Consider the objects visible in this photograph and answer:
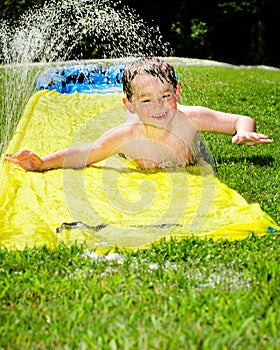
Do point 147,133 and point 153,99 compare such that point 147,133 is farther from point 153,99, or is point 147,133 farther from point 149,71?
point 149,71

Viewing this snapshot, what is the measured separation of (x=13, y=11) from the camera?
44.3ft

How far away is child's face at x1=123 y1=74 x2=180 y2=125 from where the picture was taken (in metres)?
3.66

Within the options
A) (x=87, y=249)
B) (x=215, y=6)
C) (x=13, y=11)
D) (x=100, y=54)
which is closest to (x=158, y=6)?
(x=215, y=6)

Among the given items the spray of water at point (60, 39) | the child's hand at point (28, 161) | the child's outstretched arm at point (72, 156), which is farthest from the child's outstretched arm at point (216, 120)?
the spray of water at point (60, 39)

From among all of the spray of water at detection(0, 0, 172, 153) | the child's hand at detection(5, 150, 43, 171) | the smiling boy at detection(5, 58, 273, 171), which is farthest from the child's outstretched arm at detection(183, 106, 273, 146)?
the spray of water at detection(0, 0, 172, 153)

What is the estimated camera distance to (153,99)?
145 inches

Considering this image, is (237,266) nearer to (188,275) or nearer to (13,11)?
(188,275)

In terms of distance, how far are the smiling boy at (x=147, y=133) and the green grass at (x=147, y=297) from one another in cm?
126

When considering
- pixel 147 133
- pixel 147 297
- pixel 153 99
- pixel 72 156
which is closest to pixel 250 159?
pixel 147 133

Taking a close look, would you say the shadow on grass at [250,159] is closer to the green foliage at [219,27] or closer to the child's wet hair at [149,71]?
the child's wet hair at [149,71]

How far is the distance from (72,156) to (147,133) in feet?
1.72

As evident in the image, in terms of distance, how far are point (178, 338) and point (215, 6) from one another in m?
14.6

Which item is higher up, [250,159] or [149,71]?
[149,71]

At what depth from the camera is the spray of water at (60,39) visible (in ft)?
28.2
